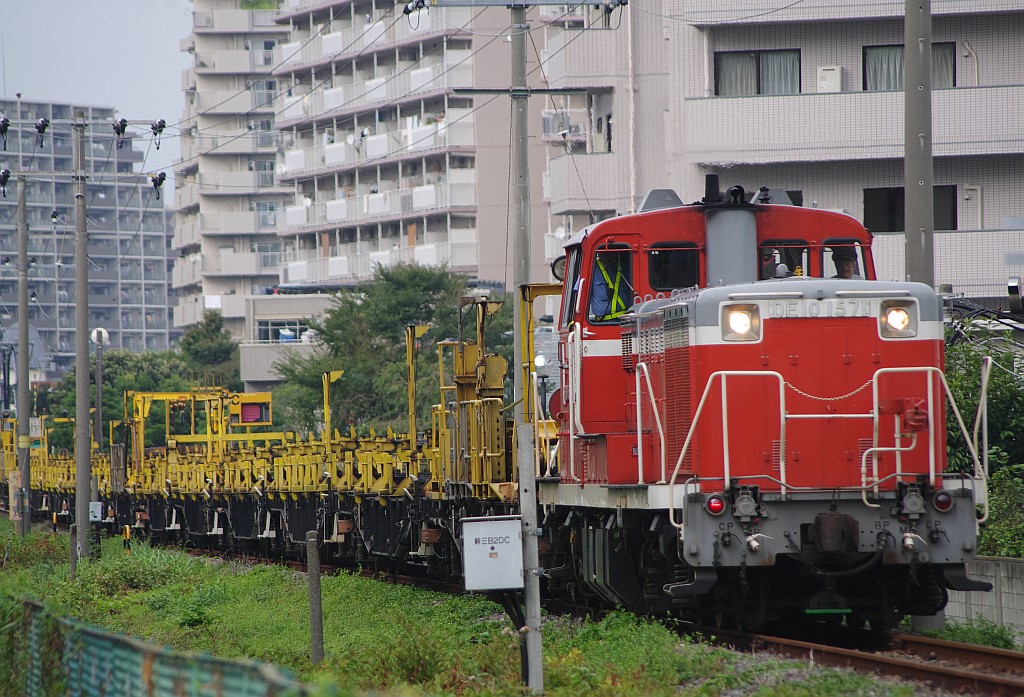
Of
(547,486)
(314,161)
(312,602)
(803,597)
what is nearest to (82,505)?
(547,486)

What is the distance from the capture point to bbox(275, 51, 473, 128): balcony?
7056 cm

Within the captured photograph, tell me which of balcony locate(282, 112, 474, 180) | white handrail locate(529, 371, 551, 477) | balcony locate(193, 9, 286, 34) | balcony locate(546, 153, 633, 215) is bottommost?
white handrail locate(529, 371, 551, 477)

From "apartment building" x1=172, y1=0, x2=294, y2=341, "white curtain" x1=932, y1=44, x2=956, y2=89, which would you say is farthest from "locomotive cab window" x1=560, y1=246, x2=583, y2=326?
"apartment building" x1=172, y1=0, x2=294, y2=341

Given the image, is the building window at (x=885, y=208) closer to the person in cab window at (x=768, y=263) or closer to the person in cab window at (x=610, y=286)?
the person in cab window at (x=768, y=263)

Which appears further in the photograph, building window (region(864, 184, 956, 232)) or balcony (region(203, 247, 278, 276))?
balcony (region(203, 247, 278, 276))

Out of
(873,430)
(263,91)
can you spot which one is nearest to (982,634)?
(873,430)

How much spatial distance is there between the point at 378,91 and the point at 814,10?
48.4 m

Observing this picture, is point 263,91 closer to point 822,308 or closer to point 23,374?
point 23,374

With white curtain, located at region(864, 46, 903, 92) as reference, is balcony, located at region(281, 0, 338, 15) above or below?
above

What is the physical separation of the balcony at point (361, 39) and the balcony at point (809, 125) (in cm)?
4148

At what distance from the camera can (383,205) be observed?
7525cm

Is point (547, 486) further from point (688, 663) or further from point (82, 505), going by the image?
point (82, 505)

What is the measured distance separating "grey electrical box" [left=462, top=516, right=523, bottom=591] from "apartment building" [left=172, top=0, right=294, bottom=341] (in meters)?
92.3

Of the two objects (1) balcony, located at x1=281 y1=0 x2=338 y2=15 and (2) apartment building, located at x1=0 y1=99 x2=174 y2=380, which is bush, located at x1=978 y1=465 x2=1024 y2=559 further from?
(2) apartment building, located at x1=0 y1=99 x2=174 y2=380
